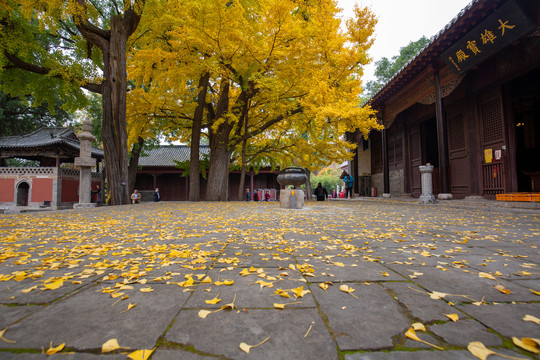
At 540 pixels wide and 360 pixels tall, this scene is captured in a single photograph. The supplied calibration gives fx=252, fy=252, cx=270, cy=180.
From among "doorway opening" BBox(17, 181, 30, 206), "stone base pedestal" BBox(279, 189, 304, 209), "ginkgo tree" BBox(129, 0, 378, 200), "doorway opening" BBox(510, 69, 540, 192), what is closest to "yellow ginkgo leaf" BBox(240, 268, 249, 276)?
"stone base pedestal" BBox(279, 189, 304, 209)

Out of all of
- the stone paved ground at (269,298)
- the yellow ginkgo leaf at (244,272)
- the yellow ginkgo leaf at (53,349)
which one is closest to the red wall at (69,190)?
the stone paved ground at (269,298)

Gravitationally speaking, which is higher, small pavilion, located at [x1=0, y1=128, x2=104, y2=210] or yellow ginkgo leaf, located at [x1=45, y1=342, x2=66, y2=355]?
small pavilion, located at [x1=0, y1=128, x2=104, y2=210]

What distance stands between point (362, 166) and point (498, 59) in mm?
9888

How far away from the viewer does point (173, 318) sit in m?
1.12

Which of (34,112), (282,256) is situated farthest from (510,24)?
(34,112)

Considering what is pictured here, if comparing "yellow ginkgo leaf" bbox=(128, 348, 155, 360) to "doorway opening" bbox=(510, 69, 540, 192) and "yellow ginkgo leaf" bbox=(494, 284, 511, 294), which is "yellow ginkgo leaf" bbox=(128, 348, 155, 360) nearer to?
"yellow ginkgo leaf" bbox=(494, 284, 511, 294)

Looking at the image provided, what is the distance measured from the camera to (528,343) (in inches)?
36.5

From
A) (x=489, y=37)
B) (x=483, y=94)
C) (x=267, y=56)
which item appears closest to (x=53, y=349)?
(x=267, y=56)

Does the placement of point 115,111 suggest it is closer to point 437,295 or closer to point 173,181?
point 437,295

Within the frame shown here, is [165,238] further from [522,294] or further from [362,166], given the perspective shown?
[362,166]

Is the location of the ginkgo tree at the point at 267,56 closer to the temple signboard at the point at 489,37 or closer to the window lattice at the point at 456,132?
the temple signboard at the point at 489,37

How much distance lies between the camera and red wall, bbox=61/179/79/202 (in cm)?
1589

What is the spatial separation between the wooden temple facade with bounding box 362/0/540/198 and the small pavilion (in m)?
18.9

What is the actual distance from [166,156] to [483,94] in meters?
21.8
